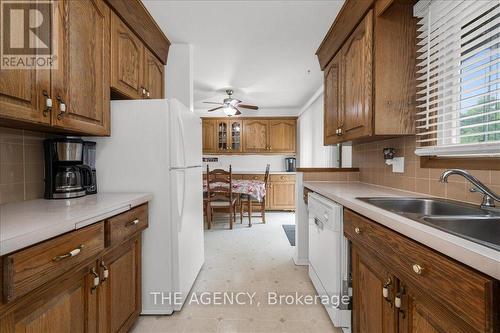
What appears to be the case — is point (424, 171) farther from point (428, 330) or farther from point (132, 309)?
point (132, 309)

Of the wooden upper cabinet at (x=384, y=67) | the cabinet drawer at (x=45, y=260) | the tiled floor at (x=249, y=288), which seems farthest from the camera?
the tiled floor at (x=249, y=288)

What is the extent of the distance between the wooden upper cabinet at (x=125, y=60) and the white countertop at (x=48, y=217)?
0.82 metres

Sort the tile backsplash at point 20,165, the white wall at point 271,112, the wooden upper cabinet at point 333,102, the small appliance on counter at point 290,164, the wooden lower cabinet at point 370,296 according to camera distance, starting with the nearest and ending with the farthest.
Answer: the wooden lower cabinet at point 370,296 → the tile backsplash at point 20,165 → the wooden upper cabinet at point 333,102 → the small appliance on counter at point 290,164 → the white wall at point 271,112

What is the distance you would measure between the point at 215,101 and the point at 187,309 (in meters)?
3.76

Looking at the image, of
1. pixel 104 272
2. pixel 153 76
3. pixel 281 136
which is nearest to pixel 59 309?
pixel 104 272

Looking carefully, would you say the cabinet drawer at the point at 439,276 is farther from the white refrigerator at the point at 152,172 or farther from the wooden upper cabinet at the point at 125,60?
the wooden upper cabinet at the point at 125,60

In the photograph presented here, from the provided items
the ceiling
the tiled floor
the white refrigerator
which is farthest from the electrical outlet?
the white refrigerator

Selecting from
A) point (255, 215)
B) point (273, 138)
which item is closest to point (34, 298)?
point (255, 215)

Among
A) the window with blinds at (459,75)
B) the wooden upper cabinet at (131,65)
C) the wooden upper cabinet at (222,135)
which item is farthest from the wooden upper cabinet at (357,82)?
the wooden upper cabinet at (222,135)

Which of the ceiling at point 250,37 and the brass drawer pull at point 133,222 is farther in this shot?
the ceiling at point 250,37

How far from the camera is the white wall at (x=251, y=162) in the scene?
5688mm

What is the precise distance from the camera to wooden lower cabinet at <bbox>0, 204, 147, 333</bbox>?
0.76 metres

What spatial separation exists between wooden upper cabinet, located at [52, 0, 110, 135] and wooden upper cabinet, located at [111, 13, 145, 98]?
7 cm

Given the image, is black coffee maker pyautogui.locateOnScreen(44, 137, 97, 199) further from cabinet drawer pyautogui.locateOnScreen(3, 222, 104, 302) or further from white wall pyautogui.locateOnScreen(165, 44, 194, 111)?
white wall pyautogui.locateOnScreen(165, 44, 194, 111)
